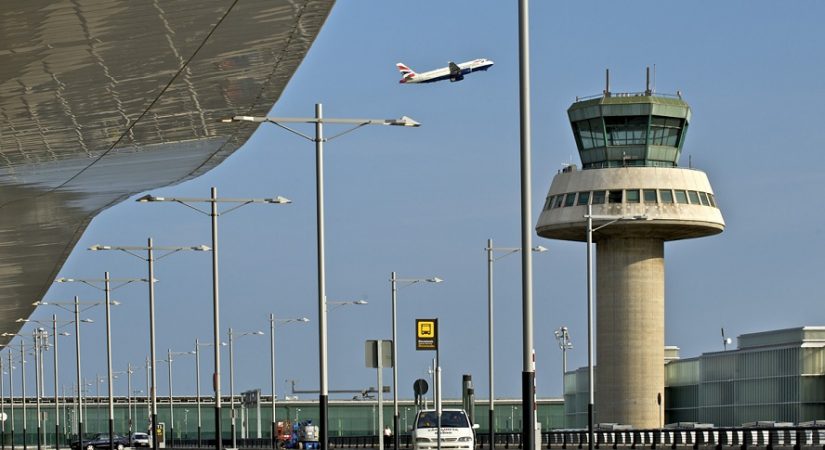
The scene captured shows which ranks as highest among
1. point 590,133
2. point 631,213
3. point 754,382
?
point 590,133

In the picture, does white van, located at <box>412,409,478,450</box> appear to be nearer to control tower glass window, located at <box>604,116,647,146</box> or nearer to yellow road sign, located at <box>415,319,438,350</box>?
yellow road sign, located at <box>415,319,438,350</box>

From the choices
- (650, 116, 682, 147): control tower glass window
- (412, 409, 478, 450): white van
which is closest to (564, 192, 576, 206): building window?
(650, 116, 682, 147): control tower glass window

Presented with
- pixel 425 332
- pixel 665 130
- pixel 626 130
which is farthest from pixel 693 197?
pixel 425 332

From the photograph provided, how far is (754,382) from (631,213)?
1980 centimetres

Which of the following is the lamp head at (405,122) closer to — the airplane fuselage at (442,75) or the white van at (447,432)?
→ the white van at (447,432)

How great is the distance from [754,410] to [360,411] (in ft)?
290

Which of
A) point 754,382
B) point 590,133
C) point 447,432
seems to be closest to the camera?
point 447,432

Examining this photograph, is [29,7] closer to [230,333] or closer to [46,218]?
[46,218]

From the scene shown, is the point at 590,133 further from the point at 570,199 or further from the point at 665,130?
the point at 665,130

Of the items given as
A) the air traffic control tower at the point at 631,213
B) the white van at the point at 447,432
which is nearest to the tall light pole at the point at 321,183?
the white van at the point at 447,432

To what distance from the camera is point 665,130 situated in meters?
101

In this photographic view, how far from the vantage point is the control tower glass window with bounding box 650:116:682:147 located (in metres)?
101

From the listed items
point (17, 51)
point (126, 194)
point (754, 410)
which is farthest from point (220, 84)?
point (754, 410)

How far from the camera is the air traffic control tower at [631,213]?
99.1 m
